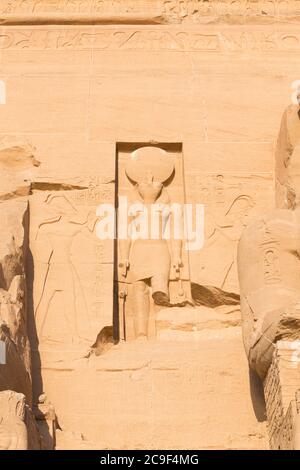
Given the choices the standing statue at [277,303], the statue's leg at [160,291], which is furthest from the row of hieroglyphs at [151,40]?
the statue's leg at [160,291]

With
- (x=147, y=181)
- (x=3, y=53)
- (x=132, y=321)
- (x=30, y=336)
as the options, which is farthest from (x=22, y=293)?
(x=3, y=53)

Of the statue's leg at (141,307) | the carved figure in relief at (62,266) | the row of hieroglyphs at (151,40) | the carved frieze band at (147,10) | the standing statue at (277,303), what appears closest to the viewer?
the standing statue at (277,303)

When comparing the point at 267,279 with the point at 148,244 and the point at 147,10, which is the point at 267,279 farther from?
the point at 147,10

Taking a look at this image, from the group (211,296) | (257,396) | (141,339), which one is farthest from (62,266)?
(257,396)

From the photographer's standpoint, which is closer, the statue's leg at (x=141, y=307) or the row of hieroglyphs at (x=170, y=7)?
the statue's leg at (x=141, y=307)

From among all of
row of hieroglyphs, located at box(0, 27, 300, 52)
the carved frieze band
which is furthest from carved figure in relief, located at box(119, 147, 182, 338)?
the carved frieze band

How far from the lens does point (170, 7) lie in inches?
365

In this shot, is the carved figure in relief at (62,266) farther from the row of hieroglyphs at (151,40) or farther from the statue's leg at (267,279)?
the row of hieroglyphs at (151,40)

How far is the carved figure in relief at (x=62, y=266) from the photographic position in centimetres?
718

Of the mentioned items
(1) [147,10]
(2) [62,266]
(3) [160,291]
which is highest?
(1) [147,10]

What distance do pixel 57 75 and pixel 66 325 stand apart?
7.29 feet

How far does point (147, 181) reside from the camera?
25.8 ft

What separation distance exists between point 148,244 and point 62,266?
22.4 inches

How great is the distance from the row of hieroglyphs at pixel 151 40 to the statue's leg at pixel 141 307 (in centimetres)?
219
